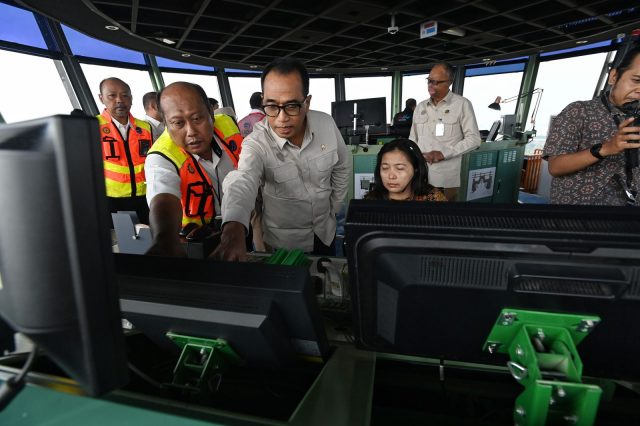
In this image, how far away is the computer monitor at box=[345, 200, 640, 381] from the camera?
434 millimetres

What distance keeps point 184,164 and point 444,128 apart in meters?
2.23

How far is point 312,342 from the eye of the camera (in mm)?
600

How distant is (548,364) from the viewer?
48 centimetres

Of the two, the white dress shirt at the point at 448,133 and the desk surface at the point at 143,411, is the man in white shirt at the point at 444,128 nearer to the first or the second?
the white dress shirt at the point at 448,133

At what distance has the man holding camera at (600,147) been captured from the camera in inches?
50.1

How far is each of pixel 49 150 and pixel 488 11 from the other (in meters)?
6.43

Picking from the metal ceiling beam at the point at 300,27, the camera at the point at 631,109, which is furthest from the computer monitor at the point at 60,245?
the metal ceiling beam at the point at 300,27

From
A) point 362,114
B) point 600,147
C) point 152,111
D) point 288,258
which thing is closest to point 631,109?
point 600,147

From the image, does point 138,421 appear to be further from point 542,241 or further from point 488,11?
point 488,11

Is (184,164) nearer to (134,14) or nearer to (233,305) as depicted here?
(233,305)

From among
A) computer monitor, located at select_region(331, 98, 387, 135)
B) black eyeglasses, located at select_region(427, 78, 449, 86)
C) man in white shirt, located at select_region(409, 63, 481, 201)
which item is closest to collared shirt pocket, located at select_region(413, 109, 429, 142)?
man in white shirt, located at select_region(409, 63, 481, 201)

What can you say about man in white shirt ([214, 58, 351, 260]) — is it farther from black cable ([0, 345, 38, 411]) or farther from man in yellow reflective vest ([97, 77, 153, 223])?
man in yellow reflective vest ([97, 77, 153, 223])

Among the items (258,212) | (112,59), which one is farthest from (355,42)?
(258,212)

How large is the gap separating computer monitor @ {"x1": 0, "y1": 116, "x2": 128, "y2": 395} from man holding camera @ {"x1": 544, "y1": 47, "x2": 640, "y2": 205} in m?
1.56
